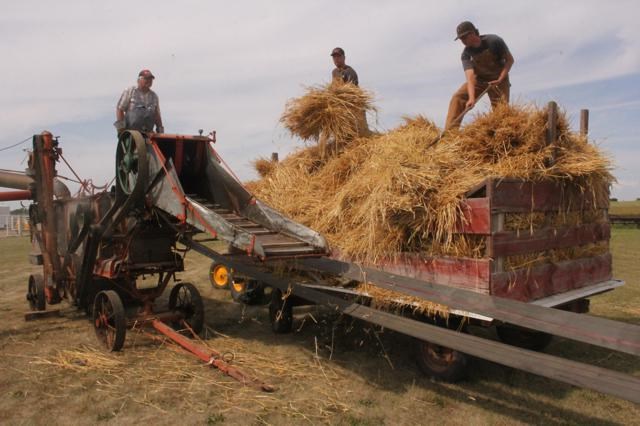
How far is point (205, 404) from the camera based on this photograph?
4.41 meters

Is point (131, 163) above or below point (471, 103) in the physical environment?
below

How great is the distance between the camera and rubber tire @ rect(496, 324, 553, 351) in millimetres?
5742

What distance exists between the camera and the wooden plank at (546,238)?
4.23m

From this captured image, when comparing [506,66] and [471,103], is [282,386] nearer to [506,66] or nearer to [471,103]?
[471,103]

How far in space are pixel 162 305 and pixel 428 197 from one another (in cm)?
606

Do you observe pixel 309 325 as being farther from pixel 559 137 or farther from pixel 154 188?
pixel 559 137

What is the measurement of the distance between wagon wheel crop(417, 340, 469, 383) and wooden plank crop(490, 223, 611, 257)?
1.11 m

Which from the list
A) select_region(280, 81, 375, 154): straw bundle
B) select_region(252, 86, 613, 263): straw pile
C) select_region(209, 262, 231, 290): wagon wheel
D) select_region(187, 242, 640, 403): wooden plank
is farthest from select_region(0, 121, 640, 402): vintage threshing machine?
select_region(209, 262, 231, 290): wagon wheel

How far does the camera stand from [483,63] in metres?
6.02

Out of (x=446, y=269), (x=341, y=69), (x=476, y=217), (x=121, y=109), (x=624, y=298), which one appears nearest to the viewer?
(x=476, y=217)

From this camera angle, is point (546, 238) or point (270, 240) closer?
point (546, 238)

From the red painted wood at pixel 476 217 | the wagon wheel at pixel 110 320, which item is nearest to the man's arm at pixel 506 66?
the red painted wood at pixel 476 217

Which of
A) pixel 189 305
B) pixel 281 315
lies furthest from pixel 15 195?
pixel 281 315

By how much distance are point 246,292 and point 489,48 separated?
5153mm
